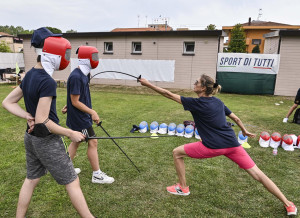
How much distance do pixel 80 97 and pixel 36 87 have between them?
135 cm

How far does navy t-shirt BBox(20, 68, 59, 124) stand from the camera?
2092 mm

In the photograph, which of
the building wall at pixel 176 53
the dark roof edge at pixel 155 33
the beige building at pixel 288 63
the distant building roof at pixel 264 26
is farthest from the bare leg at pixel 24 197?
the distant building roof at pixel 264 26

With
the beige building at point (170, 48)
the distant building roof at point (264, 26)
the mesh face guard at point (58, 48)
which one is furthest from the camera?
the distant building roof at point (264, 26)

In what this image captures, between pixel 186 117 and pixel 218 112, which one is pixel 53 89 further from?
pixel 186 117

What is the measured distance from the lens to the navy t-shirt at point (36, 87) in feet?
6.86

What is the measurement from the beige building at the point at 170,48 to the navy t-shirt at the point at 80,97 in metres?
13.2

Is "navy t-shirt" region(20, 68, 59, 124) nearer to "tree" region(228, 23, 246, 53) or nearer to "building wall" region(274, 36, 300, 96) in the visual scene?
"building wall" region(274, 36, 300, 96)

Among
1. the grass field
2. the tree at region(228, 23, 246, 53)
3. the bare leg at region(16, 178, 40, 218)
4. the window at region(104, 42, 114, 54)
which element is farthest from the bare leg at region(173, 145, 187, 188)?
the tree at region(228, 23, 246, 53)

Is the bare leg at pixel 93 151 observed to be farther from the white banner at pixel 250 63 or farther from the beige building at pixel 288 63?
the beige building at pixel 288 63

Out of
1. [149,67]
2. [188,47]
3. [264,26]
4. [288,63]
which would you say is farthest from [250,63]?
[264,26]

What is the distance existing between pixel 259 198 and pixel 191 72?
1341 cm

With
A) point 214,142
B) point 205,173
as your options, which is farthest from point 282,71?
point 214,142

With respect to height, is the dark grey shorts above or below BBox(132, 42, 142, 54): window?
below

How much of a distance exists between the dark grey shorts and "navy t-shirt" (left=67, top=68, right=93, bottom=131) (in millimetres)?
1082
